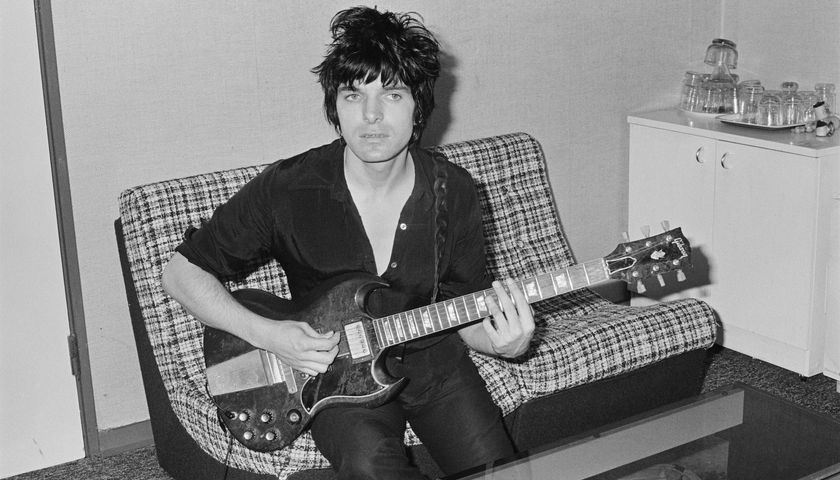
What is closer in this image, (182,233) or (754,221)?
(182,233)

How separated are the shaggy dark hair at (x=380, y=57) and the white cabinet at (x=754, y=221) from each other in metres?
1.37

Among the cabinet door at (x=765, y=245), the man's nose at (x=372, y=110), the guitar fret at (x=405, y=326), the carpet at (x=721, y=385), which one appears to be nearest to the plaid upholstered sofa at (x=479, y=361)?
the carpet at (x=721, y=385)

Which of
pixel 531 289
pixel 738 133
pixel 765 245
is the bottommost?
pixel 765 245

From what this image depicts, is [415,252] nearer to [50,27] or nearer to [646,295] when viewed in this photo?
[50,27]

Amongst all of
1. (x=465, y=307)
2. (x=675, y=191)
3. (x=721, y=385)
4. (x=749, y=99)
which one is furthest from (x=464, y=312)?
(x=749, y=99)

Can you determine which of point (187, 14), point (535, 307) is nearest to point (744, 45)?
point (535, 307)

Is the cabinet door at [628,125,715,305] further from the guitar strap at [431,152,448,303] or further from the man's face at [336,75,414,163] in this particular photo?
the man's face at [336,75,414,163]

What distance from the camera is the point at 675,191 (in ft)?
11.0

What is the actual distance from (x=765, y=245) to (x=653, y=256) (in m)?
1.34

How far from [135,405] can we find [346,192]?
3.62ft

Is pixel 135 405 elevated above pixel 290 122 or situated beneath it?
situated beneath

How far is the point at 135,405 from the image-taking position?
2836mm

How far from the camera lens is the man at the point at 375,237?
6.57ft

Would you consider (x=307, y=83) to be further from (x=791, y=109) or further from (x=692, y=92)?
(x=791, y=109)
